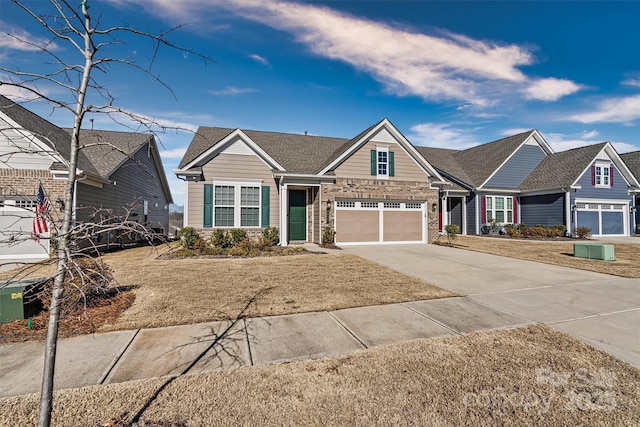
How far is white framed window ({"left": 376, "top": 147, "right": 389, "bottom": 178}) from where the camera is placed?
15.2 metres

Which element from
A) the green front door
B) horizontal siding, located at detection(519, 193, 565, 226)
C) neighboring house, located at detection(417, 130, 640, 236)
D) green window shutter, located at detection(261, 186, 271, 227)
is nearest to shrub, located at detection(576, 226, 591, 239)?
neighboring house, located at detection(417, 130, 640, 236)

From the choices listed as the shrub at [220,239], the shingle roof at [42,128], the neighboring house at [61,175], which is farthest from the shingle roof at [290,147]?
the shingle roof at [42,128]

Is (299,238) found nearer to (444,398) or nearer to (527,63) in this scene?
(444,398)

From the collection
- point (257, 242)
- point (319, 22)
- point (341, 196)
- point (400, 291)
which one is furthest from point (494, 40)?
point (257, 242)

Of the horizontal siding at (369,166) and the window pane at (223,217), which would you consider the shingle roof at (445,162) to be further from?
the window pane at (223,217)

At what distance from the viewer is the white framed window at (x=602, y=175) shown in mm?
19906

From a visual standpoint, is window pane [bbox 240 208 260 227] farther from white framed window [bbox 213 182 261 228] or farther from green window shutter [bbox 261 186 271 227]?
green window shutter [bbox 261 186 271 227]

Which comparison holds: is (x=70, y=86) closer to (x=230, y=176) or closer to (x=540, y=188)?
(x=230, y=176)

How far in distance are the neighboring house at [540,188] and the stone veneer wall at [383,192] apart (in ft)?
14.2

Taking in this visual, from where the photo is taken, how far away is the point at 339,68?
15266mm

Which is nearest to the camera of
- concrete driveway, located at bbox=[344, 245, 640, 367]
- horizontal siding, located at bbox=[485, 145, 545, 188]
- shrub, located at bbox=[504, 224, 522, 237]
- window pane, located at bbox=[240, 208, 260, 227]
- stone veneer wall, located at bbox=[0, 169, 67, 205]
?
concrete driveway, located at bbox=[344, 245, 640, 367]

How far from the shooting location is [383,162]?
15266mm

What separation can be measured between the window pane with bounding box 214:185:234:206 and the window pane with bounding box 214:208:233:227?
0.91 feet

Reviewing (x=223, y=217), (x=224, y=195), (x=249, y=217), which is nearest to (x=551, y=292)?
(x=249, y=217)
